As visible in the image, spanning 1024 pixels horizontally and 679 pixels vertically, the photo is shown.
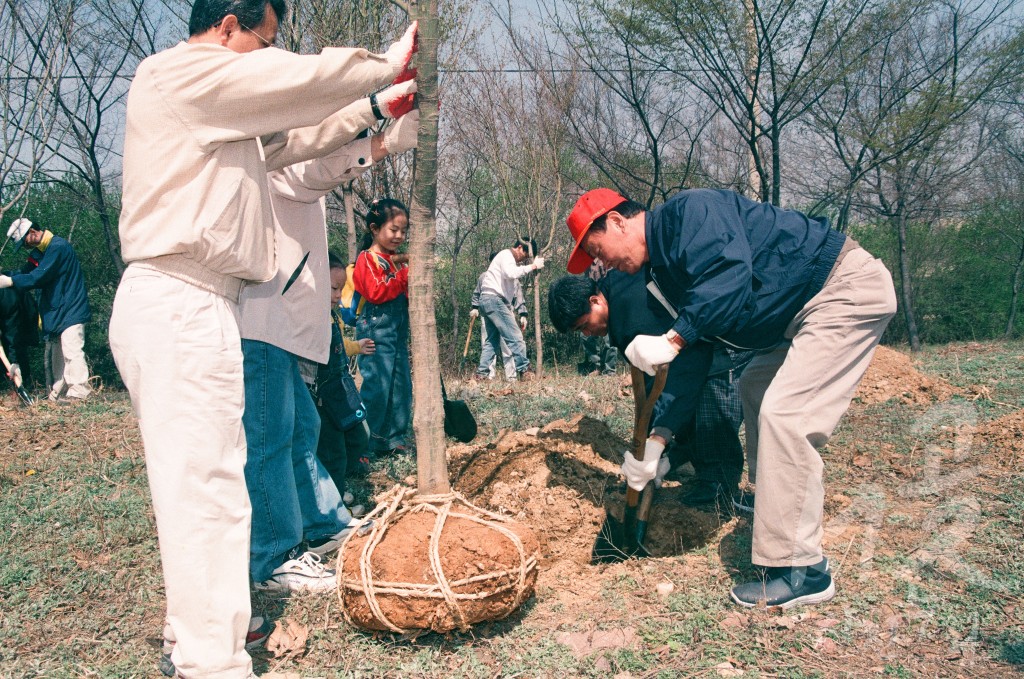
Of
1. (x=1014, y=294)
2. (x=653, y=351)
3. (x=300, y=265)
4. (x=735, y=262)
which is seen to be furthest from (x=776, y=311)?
(x=1014, y=294)

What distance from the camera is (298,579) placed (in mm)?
2967

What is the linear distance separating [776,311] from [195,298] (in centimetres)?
200

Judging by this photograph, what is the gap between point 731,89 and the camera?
7.37m

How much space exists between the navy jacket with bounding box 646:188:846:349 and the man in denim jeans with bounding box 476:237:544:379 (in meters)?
5.92

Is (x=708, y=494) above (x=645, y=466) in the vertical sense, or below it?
below

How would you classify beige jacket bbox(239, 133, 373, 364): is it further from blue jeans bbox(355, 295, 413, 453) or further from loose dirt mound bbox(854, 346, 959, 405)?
loose dirt mound bbox(854, 346, 959, 405)

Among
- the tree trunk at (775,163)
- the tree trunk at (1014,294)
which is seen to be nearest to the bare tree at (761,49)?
the tree trunk at (775,163)

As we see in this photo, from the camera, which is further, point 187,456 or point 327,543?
point 327,543

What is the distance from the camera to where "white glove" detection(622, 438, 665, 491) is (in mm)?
3115

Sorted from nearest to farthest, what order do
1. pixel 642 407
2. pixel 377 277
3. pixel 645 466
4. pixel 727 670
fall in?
pixel 727 670 → pixel 645 466 → pixel 642 407 → pixel 377 277

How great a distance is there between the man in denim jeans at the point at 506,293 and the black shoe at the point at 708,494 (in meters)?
5.28

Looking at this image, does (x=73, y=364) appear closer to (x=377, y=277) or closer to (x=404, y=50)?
(x=377, y=277)

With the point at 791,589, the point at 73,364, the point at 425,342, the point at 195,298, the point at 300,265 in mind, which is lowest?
the point at 791,589

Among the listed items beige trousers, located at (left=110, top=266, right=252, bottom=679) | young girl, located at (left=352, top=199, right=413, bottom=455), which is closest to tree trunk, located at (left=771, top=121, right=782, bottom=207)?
young girl, located at (left=352, top=199, right=413, bottom=455)
